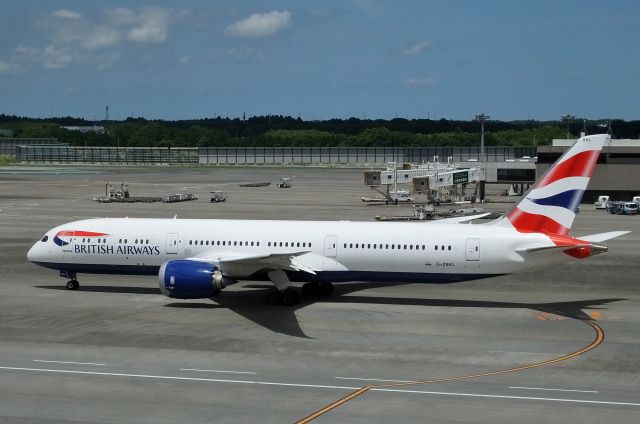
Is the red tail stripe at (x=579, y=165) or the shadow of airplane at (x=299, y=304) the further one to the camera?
the red tail stripe at (x=579, y=165)

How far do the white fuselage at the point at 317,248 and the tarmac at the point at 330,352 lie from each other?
1.66 meters

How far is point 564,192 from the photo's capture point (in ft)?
138

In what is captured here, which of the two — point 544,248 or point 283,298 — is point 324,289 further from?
point 544,248

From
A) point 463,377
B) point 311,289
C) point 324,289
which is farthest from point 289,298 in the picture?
point 463,377

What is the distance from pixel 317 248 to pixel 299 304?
9.53 ft

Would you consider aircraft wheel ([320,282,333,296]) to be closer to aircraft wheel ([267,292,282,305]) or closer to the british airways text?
aircraft wheel ([267,292,282,305])

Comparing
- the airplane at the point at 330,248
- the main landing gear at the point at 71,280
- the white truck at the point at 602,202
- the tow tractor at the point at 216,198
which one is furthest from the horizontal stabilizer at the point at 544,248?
the tow tractor at the point at 216,198

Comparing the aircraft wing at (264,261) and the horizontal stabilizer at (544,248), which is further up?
the horizontal stabilizer at (544,248)

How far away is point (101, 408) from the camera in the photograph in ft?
87.7

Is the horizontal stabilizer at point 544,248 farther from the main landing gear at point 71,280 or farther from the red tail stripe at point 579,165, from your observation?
the main landing gear at point 71,280

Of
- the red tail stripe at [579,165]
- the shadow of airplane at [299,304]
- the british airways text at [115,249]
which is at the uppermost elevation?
the red tail stripe at [579,165]

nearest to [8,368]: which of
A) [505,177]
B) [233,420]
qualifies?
[233,420]

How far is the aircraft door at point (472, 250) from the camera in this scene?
42.2 meters

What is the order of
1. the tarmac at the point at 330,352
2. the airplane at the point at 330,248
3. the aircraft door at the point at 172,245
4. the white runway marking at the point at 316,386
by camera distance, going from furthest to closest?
the aircraft door at the point at 172,245, the airplane at the point at 330,248, the white runway marking at the point at 316,386, the tarmac at the point at 330,352
